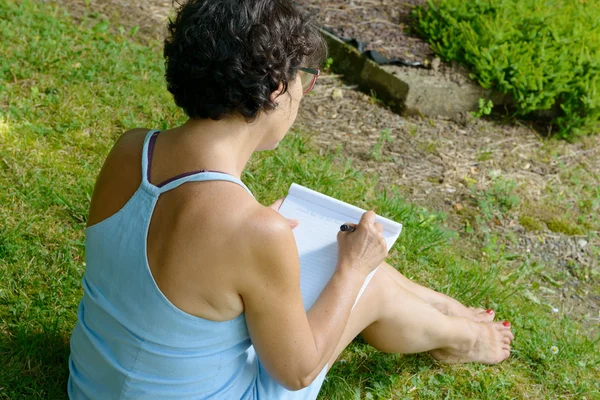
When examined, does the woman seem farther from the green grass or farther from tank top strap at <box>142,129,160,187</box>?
the green grass

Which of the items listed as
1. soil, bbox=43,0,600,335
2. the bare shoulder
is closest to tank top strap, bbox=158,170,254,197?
the bare shoulder

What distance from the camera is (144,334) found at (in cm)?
170

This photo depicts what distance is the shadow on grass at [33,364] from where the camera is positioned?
2354mm

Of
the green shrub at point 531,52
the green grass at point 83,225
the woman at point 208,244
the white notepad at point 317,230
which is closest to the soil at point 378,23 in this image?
the green shrub at point 531,52

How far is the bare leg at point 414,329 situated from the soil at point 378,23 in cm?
245

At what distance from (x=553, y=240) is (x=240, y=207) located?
2.70 metres

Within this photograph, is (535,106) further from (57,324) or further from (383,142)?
(57,324)

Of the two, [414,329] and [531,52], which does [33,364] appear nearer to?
[414,329]

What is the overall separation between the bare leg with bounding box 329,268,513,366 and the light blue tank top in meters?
0.49

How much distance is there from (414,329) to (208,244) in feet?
3.89

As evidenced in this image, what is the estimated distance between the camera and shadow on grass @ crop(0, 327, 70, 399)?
2.35 meters

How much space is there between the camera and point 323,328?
1825 millimetres

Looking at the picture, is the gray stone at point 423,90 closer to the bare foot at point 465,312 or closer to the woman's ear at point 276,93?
the bare foot at point 465,312

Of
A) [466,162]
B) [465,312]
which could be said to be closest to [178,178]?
[465,312]
